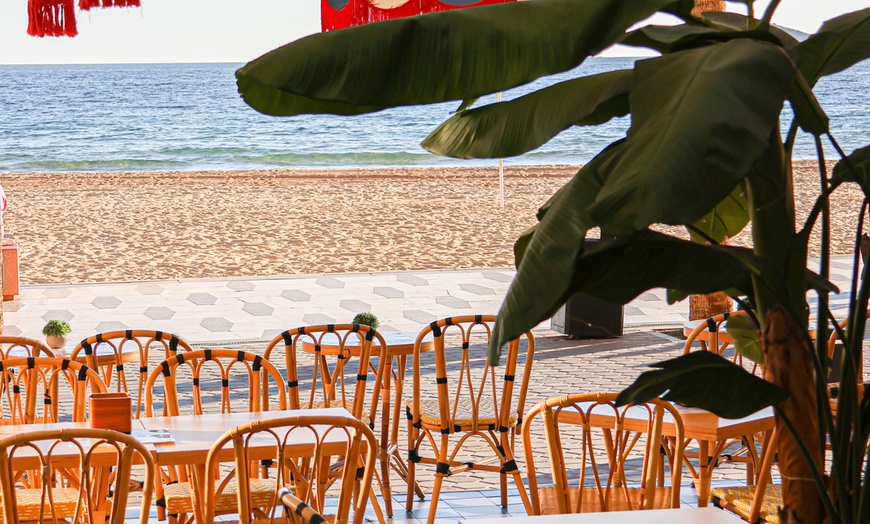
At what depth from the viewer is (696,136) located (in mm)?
1480

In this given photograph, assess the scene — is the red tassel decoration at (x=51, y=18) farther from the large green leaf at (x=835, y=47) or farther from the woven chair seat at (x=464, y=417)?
the large green leaf at (x=835, y=47)

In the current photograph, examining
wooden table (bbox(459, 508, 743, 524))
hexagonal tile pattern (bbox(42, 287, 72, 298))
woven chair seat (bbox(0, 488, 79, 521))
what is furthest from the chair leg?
hexagonal tile pattern (bbox(42, 287, 72, 298))

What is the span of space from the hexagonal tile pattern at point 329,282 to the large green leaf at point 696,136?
10069 millimetres

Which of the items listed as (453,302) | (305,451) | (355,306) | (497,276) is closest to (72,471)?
(305,451)

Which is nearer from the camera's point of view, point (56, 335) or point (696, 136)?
point (696, 136)

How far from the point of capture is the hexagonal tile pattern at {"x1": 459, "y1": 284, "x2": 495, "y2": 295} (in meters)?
11.2

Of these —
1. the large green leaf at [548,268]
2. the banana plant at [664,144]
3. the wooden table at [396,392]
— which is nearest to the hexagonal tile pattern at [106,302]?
the wooden table at [396,392]

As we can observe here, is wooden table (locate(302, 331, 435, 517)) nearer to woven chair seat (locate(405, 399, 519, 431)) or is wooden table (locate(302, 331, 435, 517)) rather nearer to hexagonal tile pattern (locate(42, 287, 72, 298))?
woven chair seat (locate(405, 399, 519, 431))

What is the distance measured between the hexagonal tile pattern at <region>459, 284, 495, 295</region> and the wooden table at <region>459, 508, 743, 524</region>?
8146 millimetres

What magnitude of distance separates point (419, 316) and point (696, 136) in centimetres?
838

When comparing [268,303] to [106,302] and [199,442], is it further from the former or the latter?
[199,442]

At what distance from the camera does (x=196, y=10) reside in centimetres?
5656

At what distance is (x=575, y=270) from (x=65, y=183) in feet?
79.9

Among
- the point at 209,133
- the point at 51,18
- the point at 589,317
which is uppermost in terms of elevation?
the point at 51,18
